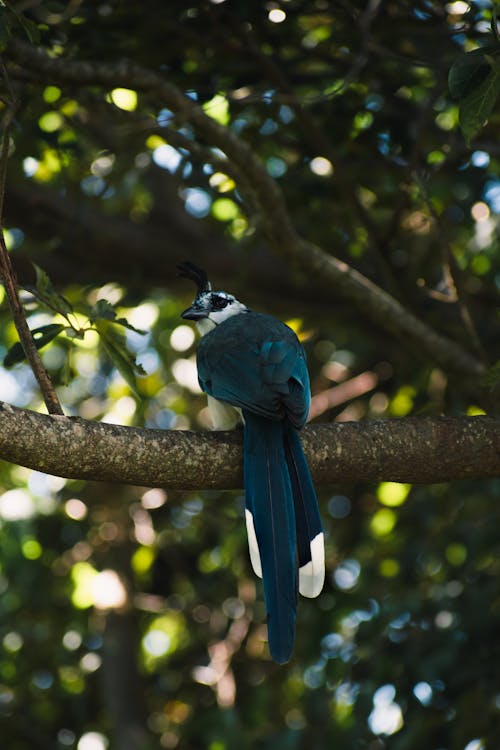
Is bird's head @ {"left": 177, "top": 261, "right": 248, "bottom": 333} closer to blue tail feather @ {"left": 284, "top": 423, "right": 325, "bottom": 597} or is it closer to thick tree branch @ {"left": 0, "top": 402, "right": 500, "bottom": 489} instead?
thick tree branch @ {"left": 0, "top": 402, "right": 500, "bottom": 489}

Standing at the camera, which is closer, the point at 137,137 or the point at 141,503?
the point at 137,137

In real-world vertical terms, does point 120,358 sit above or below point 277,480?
above

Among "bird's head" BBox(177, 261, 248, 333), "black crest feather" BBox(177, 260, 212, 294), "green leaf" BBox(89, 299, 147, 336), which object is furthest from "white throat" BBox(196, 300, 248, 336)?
"green leaf" BBox(89, 299, 147, 336)

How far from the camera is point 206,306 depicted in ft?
14.0

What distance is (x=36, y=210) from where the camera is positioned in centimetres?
538

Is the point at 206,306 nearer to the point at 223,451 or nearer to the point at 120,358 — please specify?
the point at 120,358

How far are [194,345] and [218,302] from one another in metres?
1.90

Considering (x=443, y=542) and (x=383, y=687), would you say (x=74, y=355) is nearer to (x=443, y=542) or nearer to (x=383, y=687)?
(x=443, y=542)

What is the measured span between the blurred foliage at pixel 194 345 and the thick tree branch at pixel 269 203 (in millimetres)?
110

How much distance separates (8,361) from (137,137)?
202 centimetres

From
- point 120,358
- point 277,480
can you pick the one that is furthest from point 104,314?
point 277,480

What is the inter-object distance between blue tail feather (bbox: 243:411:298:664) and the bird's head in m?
1.16

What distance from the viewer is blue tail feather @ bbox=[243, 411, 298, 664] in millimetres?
Answer: 2859

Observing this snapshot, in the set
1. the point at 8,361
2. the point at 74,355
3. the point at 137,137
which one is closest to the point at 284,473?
the point at 8,361
